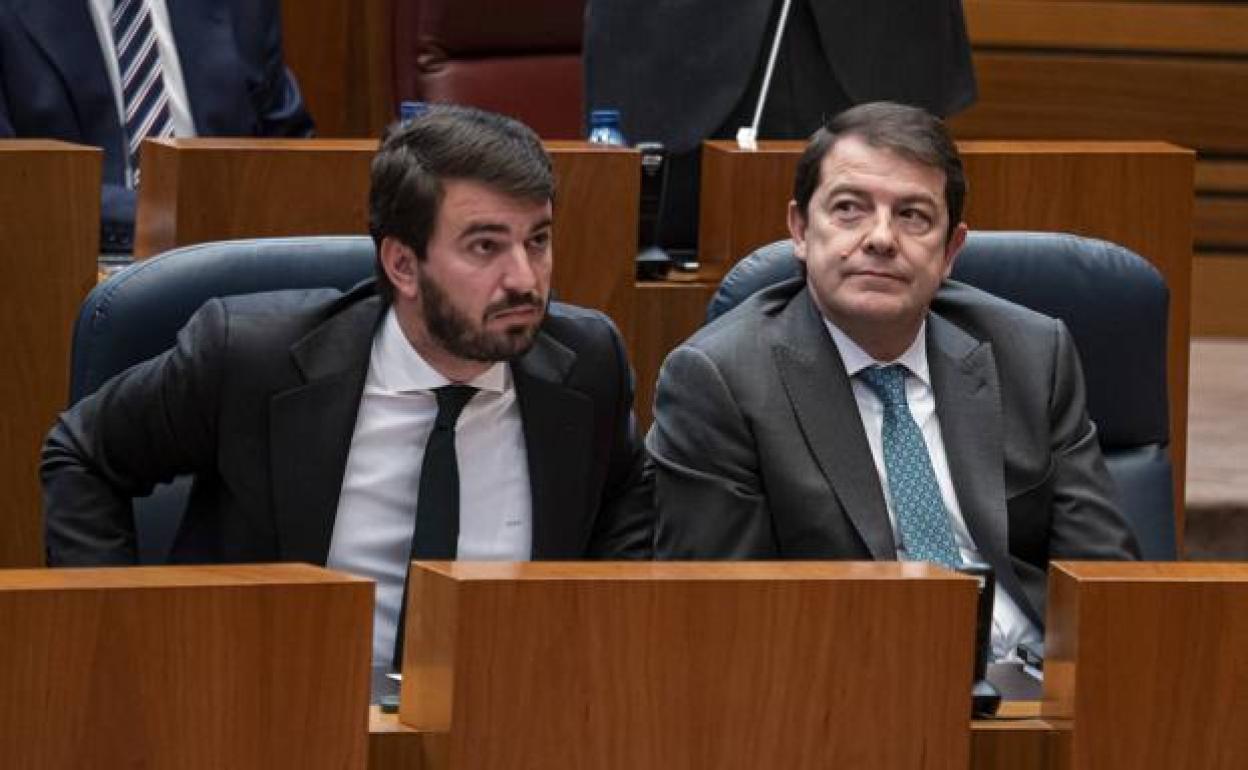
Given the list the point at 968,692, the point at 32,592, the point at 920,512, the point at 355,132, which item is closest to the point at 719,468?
the point at 920,512

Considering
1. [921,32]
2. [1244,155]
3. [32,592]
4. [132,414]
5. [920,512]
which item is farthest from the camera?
[1244,155]

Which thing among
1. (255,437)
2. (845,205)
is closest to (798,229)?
(845,205)

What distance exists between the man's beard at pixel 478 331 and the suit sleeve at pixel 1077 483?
1.57 ft

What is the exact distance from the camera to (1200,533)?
3.50 meters

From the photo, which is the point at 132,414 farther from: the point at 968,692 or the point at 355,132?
the point at 355,132

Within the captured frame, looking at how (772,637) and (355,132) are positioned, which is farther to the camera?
(355,132)

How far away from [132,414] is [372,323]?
20 cm

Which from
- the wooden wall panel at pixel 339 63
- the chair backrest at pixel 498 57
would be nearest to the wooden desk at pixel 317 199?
the chair backrest at pixel 498 57

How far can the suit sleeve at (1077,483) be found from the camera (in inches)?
86.7

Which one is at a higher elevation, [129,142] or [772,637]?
[129,142]

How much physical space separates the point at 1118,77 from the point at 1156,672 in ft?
10.3

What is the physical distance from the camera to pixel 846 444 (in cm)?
213

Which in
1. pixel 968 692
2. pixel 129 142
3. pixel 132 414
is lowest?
pixel 968 692

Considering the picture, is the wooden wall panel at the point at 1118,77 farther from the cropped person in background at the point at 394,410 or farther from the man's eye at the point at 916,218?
the cropped person in background at the point at 394,410
